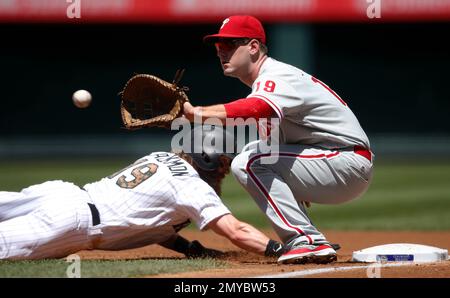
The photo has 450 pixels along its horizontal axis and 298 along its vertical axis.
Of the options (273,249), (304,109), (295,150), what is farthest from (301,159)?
(273,249)

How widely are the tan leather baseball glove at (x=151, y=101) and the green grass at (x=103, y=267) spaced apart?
807 mm

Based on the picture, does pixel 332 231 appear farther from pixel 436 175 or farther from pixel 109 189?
pixel 436 175

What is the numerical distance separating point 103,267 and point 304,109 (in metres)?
1.53

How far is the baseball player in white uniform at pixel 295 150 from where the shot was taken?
495 centimetres

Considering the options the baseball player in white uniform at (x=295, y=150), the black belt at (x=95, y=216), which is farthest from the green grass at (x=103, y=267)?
the baseball player in white uniform at (x=295, y=150)

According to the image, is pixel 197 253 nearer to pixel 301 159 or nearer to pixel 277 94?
pixel 301 159

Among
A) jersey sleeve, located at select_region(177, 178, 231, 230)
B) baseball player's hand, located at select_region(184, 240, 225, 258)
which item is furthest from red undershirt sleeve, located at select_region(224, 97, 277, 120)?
baseball player's hand, located at select_region(184, 240, 225, 258)

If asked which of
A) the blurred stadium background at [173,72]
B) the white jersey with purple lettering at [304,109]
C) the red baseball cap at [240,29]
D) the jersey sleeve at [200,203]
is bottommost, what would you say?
the blurred stadium background at [173,72]

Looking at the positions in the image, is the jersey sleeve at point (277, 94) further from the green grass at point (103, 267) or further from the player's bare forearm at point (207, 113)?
the green grass at point (103, 267)

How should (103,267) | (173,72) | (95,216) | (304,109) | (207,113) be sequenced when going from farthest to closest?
1. (173,72)
2. (304,109)
3. (95,216)
4. (207,113)
5. (103,267)

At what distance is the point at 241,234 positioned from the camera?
4750mm

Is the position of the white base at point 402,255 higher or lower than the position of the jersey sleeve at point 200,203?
lower

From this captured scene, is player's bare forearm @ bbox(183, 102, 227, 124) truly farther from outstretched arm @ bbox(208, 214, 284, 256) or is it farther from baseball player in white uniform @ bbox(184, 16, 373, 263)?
outstretched arm @ bbox(208, 214, 284, 256)

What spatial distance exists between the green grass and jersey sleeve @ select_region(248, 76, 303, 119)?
3.21ft
